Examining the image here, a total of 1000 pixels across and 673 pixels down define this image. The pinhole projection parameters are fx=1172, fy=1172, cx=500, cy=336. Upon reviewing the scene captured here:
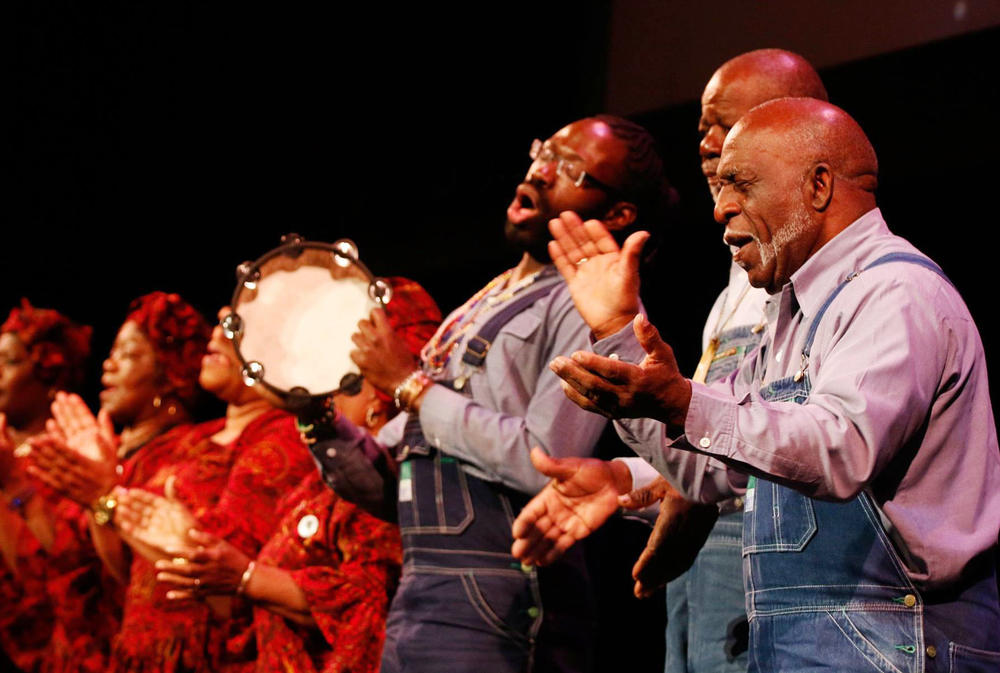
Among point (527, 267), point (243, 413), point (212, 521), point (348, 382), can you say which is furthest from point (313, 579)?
point (243, 413)

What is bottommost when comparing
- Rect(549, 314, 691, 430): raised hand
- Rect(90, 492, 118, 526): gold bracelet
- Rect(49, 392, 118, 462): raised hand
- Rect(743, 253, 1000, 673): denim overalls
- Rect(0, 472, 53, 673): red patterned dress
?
Rect(0, 472, 53, 673): red patterned dress

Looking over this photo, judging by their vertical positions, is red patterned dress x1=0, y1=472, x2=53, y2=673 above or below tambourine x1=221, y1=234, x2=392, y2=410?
below

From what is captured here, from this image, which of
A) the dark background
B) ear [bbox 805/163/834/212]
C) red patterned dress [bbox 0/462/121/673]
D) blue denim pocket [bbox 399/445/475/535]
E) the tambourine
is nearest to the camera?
ear [bbox 805/163/834/212]

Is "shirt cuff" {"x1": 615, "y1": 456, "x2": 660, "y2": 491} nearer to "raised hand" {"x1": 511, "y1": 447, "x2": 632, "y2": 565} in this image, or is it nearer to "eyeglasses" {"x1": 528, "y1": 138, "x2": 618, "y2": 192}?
"raised hand" {"x1": 511, "y1": 447, "x2": 632, "y2": 565}

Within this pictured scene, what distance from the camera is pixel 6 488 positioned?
200 inches

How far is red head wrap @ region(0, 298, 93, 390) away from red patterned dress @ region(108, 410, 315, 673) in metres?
1.75

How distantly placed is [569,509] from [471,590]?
0.35 meters

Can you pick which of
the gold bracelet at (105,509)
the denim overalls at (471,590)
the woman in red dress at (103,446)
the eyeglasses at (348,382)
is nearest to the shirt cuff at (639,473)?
the denim overalls at (471,590)

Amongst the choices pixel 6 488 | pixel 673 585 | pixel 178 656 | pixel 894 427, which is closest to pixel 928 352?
pixel 894 427

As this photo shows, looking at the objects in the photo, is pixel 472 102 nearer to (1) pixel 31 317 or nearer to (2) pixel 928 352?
(1) pixel 31 317

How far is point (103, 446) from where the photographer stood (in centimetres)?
430

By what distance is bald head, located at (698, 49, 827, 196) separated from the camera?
249cm

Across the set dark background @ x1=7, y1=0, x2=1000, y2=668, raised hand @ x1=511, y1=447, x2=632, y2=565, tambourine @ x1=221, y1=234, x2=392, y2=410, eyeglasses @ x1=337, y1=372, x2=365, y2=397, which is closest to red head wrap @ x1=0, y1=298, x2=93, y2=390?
Answer: dark background @ x1=7, y1=0, x2=1000, y2=668

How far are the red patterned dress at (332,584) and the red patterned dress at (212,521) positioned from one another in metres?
0.36
